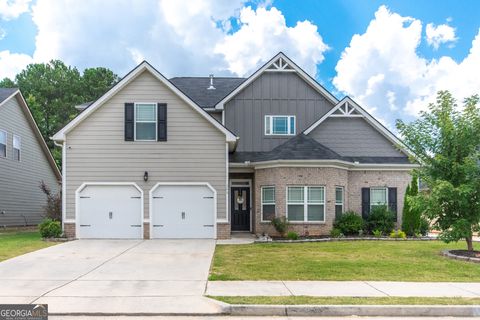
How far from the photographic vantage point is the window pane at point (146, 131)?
59.3 feet

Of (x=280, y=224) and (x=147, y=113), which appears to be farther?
(x=280, y=224)

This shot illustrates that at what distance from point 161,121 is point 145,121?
25.4 inches

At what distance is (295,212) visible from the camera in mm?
18750

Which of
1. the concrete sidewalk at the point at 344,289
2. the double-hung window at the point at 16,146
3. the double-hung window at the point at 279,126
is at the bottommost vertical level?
the concrete sidewalk at the point at 344,289

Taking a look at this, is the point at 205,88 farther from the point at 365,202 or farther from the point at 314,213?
the point at 365,202

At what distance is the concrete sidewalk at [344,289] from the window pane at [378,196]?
1099 centimetres

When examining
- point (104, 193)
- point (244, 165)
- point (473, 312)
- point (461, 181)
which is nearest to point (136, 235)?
point (104, 193)

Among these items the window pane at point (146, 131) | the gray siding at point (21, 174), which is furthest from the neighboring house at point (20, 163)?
the window pane at point (146, 131)

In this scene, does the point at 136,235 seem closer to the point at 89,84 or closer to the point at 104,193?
the point at 104,193

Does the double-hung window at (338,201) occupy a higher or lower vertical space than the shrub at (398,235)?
higher

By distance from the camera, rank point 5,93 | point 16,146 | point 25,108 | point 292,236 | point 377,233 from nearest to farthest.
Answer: point 292,236, point 377,233, point 5,93, point 16,146, point 25,108

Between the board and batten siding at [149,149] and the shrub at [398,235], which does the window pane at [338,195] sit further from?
the board and batten siding at [149,149]

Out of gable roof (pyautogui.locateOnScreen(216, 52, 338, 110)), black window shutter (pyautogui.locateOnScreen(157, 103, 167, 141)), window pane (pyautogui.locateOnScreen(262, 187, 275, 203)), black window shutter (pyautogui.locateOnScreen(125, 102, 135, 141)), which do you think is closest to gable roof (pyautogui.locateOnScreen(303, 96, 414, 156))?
gable roof (pyautogui.locateOnScreen(216, 52, 338, 110))

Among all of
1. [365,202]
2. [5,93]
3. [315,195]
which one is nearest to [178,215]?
[315,195]
